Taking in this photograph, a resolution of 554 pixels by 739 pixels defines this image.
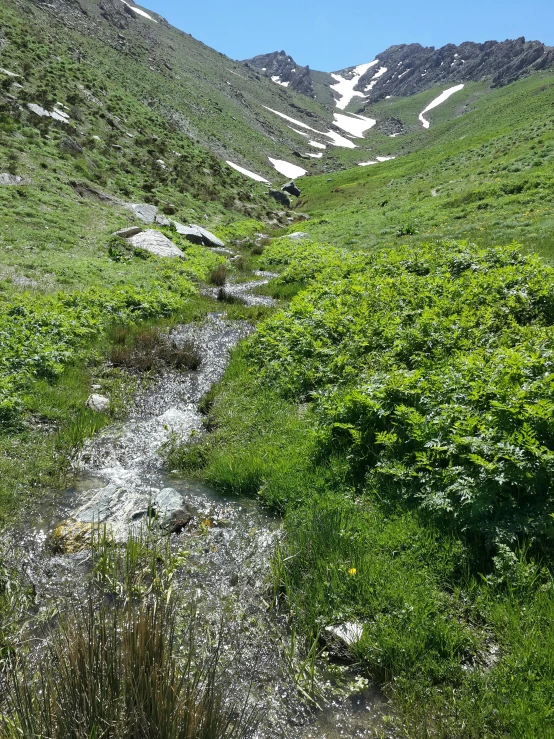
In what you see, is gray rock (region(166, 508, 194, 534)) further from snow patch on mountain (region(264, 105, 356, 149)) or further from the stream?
snow patch on mountain (region(264, 105, 356, 149))

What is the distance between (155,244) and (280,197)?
45.3 meters

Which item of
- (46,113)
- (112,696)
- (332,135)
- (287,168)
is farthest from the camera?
(332,135)

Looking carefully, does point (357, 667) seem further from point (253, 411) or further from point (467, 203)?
point (467, 203)

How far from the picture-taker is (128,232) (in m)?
23.7

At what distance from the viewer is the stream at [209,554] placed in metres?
4.06

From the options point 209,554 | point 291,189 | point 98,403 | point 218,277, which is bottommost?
point 98,403

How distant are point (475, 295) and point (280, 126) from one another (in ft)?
442

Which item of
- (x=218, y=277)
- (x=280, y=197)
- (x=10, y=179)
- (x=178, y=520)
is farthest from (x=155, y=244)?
(x=280, y=197)

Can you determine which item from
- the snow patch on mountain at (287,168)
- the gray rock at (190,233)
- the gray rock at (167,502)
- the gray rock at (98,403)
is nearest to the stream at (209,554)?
the gray rock at (167,502)

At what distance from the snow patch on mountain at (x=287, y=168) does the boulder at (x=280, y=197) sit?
2849 cm

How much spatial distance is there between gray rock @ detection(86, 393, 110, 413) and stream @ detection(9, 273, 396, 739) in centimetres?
51

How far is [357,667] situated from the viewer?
4434mm

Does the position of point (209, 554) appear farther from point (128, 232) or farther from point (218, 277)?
point (128, 232)

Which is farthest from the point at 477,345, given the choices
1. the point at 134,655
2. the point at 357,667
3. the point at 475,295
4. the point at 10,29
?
the point at 10,29
